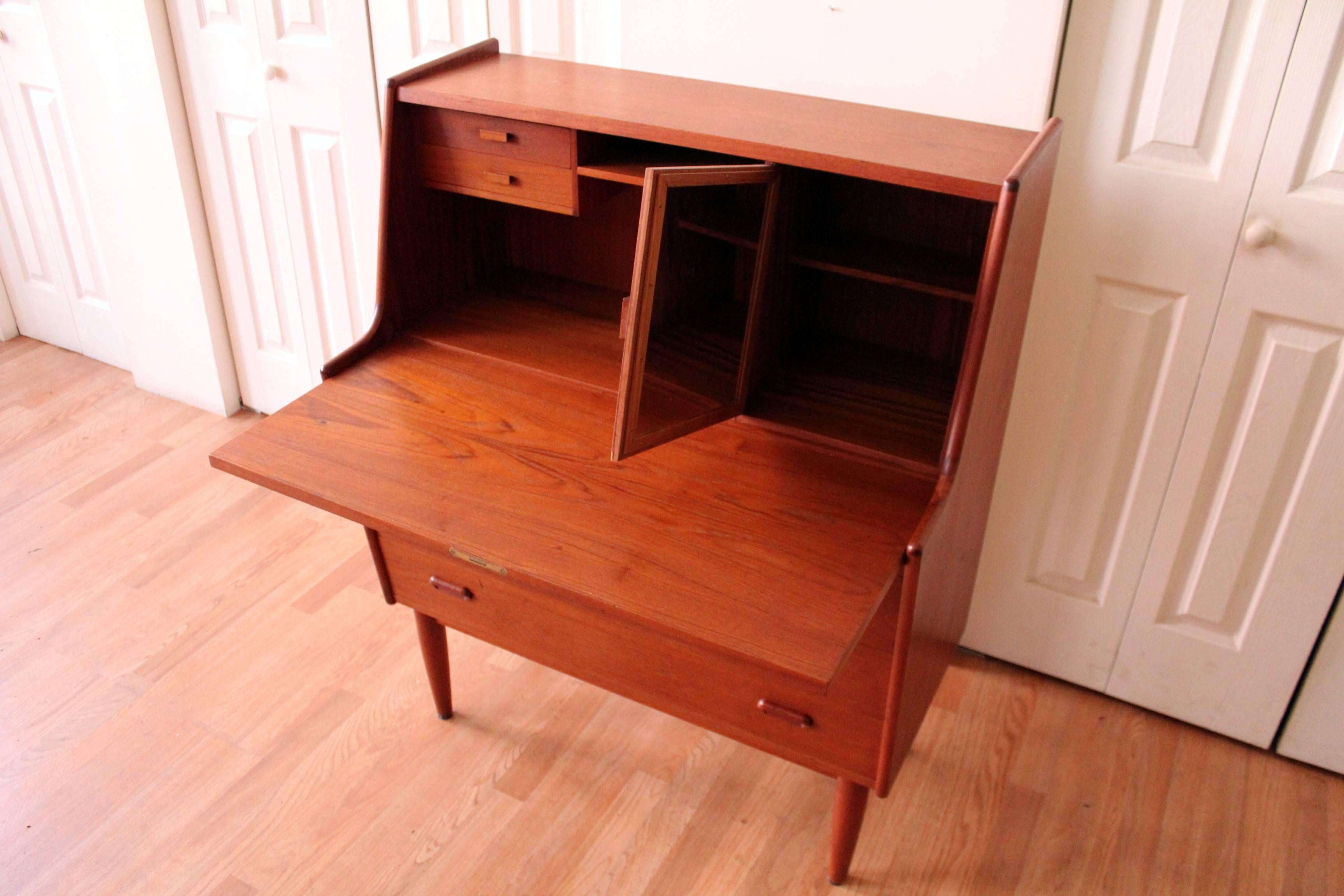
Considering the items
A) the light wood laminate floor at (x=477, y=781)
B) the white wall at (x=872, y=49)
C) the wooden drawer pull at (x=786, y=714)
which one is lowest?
the light wood laminate floor at (x=477, y=781)

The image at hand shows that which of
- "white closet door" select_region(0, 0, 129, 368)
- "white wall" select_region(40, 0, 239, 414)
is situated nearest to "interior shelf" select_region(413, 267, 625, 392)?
"white wall" select_region(40, 0, 239, 414)

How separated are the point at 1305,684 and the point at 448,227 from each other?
5.47 ft

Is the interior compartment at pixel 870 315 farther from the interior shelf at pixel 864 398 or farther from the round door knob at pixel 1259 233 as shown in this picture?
the round door knob at pixel 1259 233

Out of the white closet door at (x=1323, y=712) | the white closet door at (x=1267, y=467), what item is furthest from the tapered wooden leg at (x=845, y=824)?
the white closet door at (x=1323, y=712)

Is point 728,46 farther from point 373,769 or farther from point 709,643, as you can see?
point 373,769

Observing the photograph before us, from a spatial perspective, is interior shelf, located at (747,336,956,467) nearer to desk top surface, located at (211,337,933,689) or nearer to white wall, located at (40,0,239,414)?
desk top surface, located at (211,337,933,689)

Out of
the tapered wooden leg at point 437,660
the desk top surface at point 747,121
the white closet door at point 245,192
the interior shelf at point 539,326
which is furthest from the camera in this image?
the white closet door at point 245,192

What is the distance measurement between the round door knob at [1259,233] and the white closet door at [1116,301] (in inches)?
1.1

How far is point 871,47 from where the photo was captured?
159 centimetres

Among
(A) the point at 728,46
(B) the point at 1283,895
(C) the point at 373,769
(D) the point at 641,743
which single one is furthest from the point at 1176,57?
(C) the point at 373,769

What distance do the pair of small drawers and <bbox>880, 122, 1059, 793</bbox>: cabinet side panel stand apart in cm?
62

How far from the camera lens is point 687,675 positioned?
4.69ft

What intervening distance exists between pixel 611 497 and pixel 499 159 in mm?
569

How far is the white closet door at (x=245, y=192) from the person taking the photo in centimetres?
231
